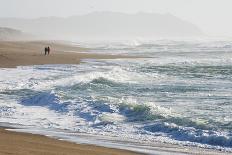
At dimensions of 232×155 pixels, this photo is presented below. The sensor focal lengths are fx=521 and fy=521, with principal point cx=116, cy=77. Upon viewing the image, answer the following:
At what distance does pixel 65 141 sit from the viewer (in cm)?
1184

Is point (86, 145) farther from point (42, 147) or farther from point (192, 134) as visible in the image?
point (192, 134)

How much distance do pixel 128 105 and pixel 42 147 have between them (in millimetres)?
7101

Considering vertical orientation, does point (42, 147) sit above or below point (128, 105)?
below

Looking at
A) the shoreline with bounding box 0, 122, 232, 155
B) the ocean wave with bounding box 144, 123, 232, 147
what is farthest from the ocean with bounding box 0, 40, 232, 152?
the shoreline with bounding box 0, 122, 232, 155

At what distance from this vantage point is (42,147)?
1047 centimetres

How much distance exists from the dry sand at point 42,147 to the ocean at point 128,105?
6.21 ft

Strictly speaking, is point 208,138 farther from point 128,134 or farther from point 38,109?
point 38,109

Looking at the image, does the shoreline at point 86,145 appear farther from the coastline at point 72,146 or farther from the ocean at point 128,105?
the ocean at point 128,105

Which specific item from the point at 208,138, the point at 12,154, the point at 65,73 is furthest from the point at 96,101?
the point at 65,73

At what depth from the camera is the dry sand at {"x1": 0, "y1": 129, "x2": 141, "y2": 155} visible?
32.3 ft

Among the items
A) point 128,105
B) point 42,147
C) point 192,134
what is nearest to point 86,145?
point 42,147

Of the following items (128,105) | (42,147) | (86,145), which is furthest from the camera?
(128,105)

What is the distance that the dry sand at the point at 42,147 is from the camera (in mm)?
9836

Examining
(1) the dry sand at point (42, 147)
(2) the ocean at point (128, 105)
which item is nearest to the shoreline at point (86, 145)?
(1) the dry sand at point (42, 147)
